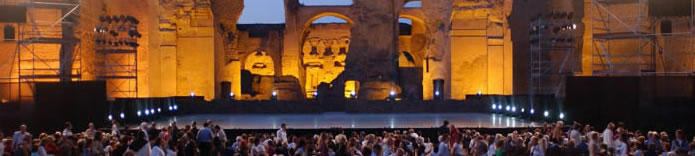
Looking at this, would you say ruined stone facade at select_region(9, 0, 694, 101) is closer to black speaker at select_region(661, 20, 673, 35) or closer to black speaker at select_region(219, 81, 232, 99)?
black speaker at select_region(219, 81, 232, 99)

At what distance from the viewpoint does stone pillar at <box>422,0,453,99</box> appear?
32531 millimetres

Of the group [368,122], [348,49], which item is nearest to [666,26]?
[368,122]

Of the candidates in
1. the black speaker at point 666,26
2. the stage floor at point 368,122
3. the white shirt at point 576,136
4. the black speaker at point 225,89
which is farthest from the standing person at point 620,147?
the black speaker at point 225,89

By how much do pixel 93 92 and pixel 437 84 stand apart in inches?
661

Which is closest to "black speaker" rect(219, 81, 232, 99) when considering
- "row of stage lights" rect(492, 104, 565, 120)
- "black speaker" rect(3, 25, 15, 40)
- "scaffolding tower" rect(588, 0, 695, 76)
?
"row of stage lights" rect(492, 104, 565, 120)

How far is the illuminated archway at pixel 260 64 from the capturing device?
45281 mm

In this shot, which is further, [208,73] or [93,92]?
[208,73]

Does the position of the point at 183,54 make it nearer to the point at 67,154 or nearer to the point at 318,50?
the point at 318,50

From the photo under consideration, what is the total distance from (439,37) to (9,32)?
16897mm

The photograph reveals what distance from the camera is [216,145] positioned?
1377 centimetres

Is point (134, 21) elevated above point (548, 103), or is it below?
above

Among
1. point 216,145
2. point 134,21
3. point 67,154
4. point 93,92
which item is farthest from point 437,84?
point 67,154

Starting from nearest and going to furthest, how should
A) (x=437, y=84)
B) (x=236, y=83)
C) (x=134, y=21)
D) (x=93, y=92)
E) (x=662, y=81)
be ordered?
(x=662, y=81) → (x=93, y=92) → (x=134, y=21) → (x=437, y=84) → (x=236, y=83)

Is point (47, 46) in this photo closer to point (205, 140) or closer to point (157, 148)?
point (205, 140)
